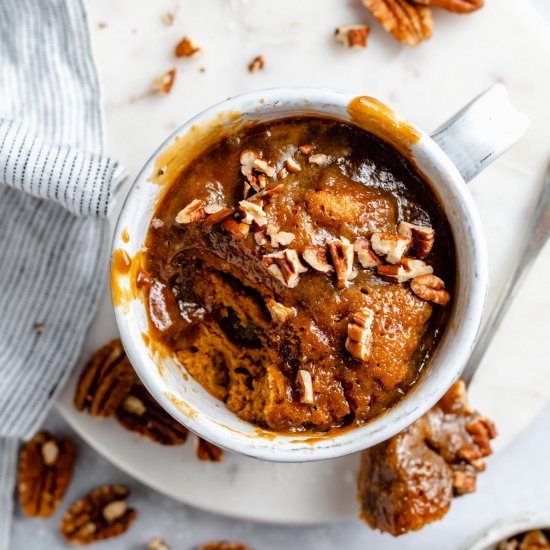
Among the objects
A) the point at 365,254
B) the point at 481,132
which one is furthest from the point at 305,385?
the point at 481,132

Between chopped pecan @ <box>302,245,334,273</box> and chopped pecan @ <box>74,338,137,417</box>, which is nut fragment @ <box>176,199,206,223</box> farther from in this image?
chopped pecan @ <box>74,338,137,417</box>

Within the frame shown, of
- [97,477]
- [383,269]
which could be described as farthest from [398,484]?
[97,477]

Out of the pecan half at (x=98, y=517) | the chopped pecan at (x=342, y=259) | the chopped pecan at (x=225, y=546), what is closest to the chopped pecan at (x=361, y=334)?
the chopped pecan at (x=342, y=259)

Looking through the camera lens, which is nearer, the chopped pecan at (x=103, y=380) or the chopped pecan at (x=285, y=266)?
the chopped pecan at (x=285, y=266)

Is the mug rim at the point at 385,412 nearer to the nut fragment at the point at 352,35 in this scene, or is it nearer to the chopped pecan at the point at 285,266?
the chopped pecan at the point at 285,266

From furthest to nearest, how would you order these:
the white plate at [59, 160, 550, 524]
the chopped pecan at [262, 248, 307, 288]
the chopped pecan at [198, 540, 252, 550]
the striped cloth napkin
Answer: the chopped pecan at [198, 540, 252, 550]
the white plate at [59, 160, 550, 524]
the striped cloth napkin
the chopped pecan at [262, 248, 307, 288]

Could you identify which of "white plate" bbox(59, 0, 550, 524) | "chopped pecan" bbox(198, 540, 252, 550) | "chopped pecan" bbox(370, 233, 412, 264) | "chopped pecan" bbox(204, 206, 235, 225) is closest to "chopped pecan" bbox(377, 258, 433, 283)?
A: "chopped pecan" bbox(370, 233, 412, 264)

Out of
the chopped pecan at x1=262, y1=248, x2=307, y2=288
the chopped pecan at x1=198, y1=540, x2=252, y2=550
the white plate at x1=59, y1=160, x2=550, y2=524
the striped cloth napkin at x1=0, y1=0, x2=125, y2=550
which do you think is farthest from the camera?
the chopped pecan at x1=198, y1=540, x2=252, y2=550
